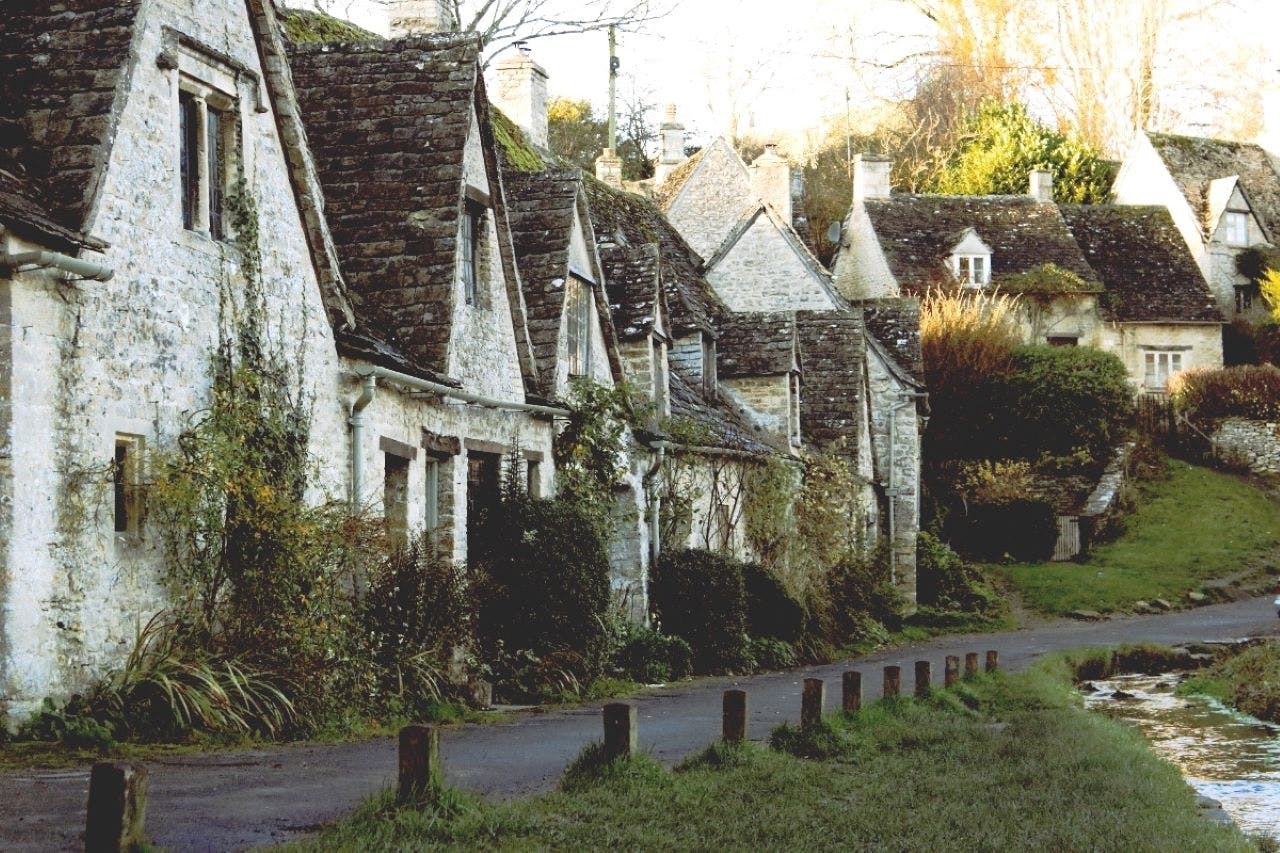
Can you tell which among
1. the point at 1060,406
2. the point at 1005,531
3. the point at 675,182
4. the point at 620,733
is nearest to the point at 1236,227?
the point at 1060,406

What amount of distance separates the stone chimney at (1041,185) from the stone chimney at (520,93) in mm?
30128

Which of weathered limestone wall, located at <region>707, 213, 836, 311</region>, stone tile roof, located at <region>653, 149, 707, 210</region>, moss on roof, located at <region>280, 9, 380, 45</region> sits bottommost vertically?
weathered limestone wall, located at <region>707, 213, 836, 311</region>

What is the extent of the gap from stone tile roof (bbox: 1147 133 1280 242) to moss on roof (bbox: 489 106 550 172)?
35640mm

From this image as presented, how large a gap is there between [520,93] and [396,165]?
460 inches

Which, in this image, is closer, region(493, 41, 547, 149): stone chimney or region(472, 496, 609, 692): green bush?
region(472, 496, 609, 692): green bush

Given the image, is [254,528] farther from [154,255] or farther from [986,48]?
[986,48]

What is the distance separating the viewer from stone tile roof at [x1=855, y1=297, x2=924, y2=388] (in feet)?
130

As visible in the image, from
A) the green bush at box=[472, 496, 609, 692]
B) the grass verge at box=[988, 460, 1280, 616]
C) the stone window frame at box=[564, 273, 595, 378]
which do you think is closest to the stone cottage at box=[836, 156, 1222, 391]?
the grass verge at box=[988, 460, 1280, 616]

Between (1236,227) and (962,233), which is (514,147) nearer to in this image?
(962,233)

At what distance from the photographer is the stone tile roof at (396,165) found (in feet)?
56.7

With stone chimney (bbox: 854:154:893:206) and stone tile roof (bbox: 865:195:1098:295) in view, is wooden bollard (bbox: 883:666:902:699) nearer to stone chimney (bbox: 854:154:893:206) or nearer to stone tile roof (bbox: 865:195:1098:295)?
stone tile roof (bbox: 865:195:1098:295)

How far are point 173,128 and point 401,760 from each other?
6813 millimetres

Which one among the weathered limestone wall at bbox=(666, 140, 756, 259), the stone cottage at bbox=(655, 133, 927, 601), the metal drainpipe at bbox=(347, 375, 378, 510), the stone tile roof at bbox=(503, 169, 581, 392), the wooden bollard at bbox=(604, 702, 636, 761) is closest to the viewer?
the wooden bollard at bbox=(604, 702, 636, 761)

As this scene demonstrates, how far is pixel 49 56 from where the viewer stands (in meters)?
12.5
